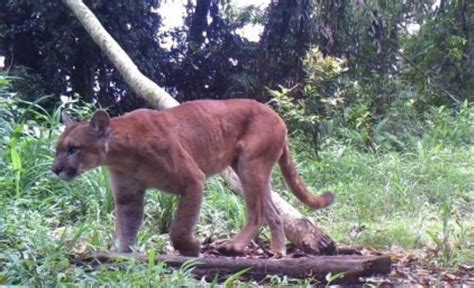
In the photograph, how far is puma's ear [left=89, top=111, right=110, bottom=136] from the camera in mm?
5309

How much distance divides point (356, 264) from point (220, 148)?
1529mm

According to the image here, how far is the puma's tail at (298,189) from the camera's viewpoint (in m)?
6.58

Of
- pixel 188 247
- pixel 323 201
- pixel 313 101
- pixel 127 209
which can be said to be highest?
pixel 313 101

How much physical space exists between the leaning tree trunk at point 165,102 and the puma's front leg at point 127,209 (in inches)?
52.3

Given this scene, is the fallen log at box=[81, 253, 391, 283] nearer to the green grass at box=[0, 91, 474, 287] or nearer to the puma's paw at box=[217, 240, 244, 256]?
the green grass at box=[0, 91, 474, 287]

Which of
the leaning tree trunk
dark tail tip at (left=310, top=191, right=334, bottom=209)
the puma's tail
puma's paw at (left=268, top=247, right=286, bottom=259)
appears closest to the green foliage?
the leaning tree trunk

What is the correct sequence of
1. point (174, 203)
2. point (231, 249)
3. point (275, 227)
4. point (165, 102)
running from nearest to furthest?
point (231, 249) → point (275, 227) → point (174, 203) → point (165, 102)

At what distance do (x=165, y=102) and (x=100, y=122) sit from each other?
3376mm

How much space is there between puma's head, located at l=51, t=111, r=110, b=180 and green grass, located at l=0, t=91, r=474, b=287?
0.43 m

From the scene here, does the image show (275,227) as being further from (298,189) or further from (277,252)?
(298,189)

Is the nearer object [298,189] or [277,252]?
[277,252]

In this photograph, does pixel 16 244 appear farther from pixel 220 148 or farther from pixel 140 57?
pixel 140 57

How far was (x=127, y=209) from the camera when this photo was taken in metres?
5.77

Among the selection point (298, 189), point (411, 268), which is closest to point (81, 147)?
point (298, 189)
